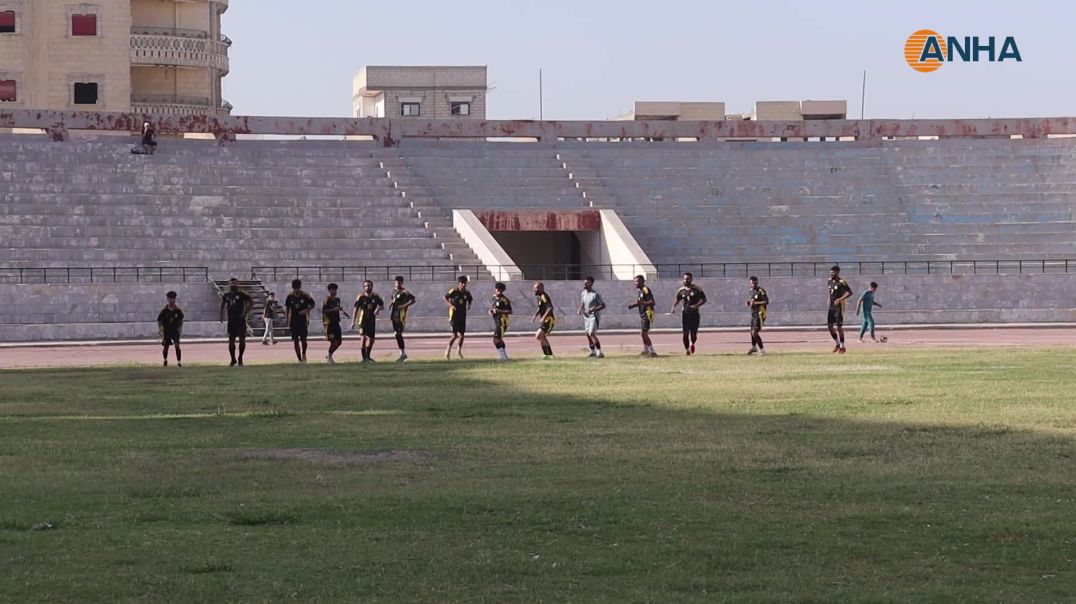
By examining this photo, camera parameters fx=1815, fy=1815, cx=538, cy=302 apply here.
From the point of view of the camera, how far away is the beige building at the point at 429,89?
9131 centimetres

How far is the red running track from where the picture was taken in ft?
110

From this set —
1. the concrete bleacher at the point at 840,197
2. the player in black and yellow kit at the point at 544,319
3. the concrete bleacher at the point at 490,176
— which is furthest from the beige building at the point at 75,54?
the player in black and yellow kit at the point at 544,319

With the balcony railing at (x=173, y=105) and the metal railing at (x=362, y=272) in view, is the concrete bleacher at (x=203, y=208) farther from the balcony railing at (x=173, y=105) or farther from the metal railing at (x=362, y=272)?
the balcony railing at (x=173, y=105)

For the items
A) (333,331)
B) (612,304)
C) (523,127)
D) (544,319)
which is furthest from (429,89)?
(333,331)

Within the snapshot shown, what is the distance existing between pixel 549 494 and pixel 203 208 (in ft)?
130

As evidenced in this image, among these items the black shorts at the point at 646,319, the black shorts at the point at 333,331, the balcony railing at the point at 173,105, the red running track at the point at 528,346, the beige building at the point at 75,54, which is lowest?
the red running track at the point at 528,346

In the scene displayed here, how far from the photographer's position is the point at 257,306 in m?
44.1

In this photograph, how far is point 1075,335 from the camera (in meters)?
39.8

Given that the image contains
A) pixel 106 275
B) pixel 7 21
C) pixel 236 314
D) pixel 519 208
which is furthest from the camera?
pixel 7 21

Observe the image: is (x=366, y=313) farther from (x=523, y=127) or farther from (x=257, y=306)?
(x=523, y=127)

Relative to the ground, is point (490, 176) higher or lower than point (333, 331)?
higher

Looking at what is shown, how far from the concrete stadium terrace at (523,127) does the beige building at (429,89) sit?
106 feet

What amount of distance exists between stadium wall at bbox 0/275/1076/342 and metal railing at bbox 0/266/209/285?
4.62 feet

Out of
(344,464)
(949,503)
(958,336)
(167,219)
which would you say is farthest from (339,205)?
(949,503)
